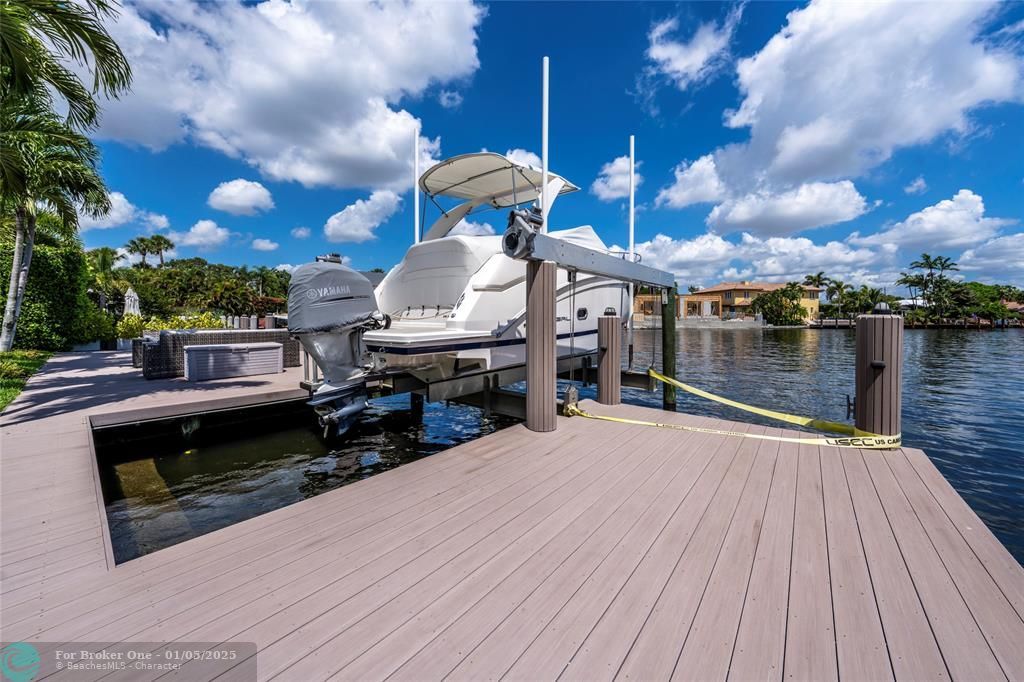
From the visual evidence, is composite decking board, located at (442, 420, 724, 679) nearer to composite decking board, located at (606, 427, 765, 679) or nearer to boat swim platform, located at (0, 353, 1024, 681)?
boat swim platform, located at (0, 353, 1024, 681)

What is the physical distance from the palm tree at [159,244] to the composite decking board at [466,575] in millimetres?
55687

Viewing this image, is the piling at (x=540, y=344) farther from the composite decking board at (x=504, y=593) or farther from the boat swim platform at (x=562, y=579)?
the composite decking board at (x=504, y=593)

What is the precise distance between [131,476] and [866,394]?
729cm

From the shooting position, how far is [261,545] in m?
1.99

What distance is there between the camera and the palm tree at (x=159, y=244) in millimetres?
42406

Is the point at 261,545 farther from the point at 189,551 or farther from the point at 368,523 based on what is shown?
the point at 368,523

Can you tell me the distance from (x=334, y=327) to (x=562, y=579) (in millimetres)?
3090

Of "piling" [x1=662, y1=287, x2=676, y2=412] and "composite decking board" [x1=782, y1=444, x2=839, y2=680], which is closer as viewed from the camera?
"composite decking board" [x1=782, y1=444, x2=839, y2=680]

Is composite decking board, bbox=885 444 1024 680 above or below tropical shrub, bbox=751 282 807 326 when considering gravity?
below

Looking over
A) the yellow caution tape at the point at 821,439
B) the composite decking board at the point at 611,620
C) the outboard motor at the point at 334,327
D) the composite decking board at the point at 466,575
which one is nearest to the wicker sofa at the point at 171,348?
the outboard motor at the point at 334,327

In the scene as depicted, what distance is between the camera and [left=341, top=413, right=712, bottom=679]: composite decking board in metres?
1.34

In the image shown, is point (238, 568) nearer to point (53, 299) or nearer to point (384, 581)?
point (384, 581)

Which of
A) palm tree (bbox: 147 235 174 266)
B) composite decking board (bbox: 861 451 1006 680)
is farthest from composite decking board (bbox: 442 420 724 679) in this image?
palm tree (bbox: 147 235 174 266)

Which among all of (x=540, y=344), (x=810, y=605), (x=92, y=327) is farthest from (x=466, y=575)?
(x=92, y=327)
